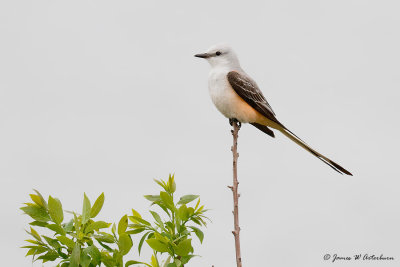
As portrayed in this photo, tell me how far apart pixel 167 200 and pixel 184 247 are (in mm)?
416

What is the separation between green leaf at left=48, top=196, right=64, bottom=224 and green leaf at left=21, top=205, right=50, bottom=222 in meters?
0.06

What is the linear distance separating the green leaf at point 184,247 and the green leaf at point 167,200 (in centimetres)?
35

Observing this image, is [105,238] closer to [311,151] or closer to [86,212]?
[86,212]

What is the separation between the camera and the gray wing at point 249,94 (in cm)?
693

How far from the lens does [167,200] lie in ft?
12.6

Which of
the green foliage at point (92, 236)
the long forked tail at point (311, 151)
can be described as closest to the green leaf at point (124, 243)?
the green foliage at point (92, 236)

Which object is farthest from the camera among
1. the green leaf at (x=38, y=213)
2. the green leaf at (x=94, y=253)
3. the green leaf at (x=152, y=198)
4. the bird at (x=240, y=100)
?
the bird at (x=240, y=100)

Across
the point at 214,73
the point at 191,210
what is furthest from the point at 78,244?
the point at 214,73

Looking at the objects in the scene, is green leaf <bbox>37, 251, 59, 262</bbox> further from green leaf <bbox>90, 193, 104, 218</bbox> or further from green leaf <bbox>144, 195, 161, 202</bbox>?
green leaf <bbox>144, 195, 161, 202</bbox>

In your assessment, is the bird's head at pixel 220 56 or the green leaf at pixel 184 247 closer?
the green leaf at pixel 184 247

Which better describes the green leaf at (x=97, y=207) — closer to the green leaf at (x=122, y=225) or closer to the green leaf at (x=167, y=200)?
the green leaf at (x=122, y=225)

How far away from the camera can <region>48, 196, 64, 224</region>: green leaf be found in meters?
3.48

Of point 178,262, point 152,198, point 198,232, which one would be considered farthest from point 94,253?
point 198,232

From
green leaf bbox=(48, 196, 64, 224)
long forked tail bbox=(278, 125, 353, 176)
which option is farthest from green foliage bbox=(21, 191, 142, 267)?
long forked tail bbox=(278, 125, 353, 176)
